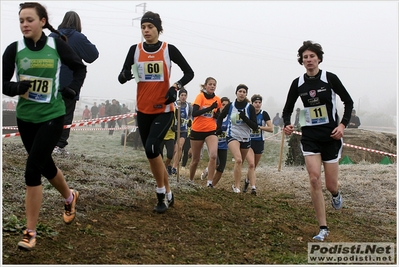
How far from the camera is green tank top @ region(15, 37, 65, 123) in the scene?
507 cm

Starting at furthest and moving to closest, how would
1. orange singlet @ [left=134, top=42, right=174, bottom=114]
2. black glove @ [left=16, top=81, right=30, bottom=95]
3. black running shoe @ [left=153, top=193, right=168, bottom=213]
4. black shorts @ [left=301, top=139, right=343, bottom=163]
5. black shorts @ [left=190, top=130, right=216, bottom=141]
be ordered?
black shorts @ [left=190, top=130, right=216, bottom=141], black running shoe @ [left=153, top=193, right=168, bottom=213], orange singlet @ [left=134, top=42, right=174, bottom=114], black shorts @ [left=301, top=139, right=343, bottom=163], black glove @ [left=16, top=81, right=30, bottom=95]

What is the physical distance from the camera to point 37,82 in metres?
5.07

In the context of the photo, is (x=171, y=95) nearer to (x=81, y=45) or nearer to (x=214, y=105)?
(x=81, y=45)

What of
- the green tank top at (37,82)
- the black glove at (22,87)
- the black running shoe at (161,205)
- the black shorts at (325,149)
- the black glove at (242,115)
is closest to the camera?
the black glove at (22,87)

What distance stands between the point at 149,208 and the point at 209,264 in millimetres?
2130

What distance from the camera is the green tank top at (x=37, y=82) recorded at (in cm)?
507

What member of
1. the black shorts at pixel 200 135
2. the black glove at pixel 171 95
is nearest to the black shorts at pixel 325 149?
the black glove at pixel 171 95

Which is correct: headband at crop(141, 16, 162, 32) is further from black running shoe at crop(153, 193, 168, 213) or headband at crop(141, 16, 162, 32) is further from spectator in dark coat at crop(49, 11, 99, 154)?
spectator in dark coat at crop(49, 11, 99, 154)

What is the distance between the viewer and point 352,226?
310 inches

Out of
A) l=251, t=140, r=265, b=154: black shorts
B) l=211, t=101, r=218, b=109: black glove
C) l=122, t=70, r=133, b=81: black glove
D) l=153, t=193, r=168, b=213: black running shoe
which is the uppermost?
l=122, t=70, r=133, b=81: black glove

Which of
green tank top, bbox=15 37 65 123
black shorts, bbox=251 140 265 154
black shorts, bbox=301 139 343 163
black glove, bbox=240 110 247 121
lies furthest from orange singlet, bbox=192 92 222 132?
green tank top, bbox=15 37 65 123

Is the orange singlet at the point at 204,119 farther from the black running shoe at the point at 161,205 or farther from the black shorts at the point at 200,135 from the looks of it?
the black running shoe at the point at 161,205

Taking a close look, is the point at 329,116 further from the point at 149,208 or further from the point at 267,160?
the point at 267,160

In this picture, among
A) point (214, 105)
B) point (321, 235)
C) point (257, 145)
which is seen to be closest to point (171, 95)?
point (321, 235)
